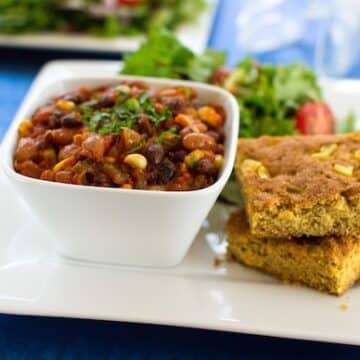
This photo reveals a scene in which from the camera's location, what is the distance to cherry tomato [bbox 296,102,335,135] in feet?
10.1

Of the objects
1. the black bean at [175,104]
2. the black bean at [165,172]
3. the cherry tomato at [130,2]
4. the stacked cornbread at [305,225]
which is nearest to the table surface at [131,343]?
the stacked cornbread at [305,225]

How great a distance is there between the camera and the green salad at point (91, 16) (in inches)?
163

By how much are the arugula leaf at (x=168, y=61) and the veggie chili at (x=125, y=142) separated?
0.70m

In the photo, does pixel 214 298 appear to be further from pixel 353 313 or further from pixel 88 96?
pixel 88 96

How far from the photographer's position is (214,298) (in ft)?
6.99

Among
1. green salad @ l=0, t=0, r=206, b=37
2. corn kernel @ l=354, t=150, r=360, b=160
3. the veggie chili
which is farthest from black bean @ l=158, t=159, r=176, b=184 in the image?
green salad @ l=0, t=0, r=206, b=37

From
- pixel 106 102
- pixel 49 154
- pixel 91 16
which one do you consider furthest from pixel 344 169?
pixel 91 16

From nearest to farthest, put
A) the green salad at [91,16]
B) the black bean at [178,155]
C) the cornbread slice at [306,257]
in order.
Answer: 1. the cornbread slice at [306,257]
2. the black bean at [178,155]
3. the green salad at [91,16]

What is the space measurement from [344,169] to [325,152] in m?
0.16

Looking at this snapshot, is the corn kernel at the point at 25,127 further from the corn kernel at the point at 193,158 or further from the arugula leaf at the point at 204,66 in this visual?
the arugula leaf at the point at 204,66

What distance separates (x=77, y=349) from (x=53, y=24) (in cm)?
260

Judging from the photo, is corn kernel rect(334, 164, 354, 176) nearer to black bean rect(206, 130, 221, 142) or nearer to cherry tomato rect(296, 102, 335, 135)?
black bean rect(206, 130, 221, 142)

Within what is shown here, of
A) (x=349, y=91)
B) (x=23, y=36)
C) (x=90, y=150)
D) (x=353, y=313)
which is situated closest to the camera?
(x=353, y=313)

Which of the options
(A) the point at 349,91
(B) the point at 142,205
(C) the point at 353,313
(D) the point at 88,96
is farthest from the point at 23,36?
A: (C) the point at 353,313
